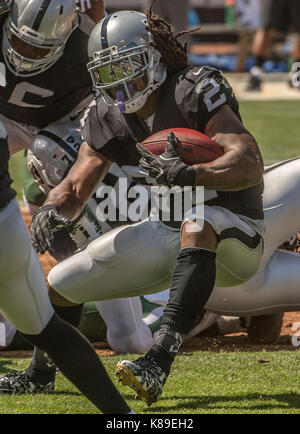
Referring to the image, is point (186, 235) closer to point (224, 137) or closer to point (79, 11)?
point (224, 137)

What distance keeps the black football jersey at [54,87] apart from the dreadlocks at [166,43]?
869 millimetres

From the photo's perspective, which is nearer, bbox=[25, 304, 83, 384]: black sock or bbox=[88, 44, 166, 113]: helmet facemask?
bbox=[25, 304, 83, 384]: black sock

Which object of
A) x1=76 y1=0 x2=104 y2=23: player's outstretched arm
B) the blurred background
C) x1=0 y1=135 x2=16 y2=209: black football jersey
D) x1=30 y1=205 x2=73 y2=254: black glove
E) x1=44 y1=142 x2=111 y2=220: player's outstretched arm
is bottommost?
the blurred background

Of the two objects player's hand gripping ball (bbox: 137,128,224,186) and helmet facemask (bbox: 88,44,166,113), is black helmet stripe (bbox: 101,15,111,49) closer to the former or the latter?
helmet facemask (bbox: 88,44,166,113)

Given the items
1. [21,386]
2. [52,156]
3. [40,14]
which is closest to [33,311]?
[21,386]

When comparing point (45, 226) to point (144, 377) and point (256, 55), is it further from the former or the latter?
point (256, 55)

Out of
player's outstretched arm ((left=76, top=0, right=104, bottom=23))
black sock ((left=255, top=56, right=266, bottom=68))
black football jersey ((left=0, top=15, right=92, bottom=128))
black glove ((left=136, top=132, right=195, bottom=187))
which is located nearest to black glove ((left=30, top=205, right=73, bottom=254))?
black glove ((left=136, top=132, right=195, bottom=187))

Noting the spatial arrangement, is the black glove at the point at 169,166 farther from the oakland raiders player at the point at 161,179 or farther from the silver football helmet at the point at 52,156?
the silver football helmet at the point at 52,156

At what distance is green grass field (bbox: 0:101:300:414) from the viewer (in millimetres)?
3506

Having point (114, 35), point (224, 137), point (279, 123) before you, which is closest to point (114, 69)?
point (114, 35)

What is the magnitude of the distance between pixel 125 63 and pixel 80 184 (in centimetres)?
52

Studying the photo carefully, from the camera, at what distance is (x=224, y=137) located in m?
3.71
